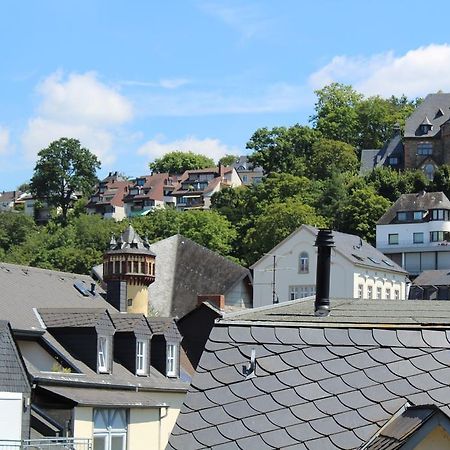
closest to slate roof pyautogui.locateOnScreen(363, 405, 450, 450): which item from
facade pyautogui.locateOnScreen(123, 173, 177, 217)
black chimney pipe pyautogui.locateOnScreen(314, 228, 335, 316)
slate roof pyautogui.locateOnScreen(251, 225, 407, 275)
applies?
black chimney pipe pyautogui.locateOnScreen(314, 228, 335, 316)

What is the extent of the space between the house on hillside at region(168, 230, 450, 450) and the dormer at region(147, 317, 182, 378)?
33.6m

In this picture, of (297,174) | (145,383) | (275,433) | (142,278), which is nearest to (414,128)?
(297,174)

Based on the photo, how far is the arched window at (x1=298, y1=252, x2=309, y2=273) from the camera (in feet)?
299

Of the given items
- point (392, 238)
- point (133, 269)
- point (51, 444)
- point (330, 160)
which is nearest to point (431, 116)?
point (330, 160)

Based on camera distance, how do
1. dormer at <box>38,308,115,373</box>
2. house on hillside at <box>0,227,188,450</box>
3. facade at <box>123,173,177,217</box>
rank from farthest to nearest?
facade at <box>123,173,177,217</box>
dormer at <box>38,308,115,373</box>
house on hillside at <box>0,227,188,450</box>

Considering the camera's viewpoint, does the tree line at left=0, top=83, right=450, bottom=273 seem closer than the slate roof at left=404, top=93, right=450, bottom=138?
Yes

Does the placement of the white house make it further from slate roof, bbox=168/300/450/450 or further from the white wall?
slate roof, bbox=168/300/450/450

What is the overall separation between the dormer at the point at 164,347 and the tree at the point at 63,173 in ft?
383

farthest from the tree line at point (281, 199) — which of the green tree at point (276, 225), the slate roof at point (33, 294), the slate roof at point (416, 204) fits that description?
the slate roof at point (33, 294)

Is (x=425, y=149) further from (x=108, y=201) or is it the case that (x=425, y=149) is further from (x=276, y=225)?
(x=108, y=201)

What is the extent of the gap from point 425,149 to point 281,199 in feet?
64.6

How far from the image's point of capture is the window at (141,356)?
40406mm

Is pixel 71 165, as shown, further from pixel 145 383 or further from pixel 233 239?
pixel 145 383

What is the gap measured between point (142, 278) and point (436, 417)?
47090 millimetres
